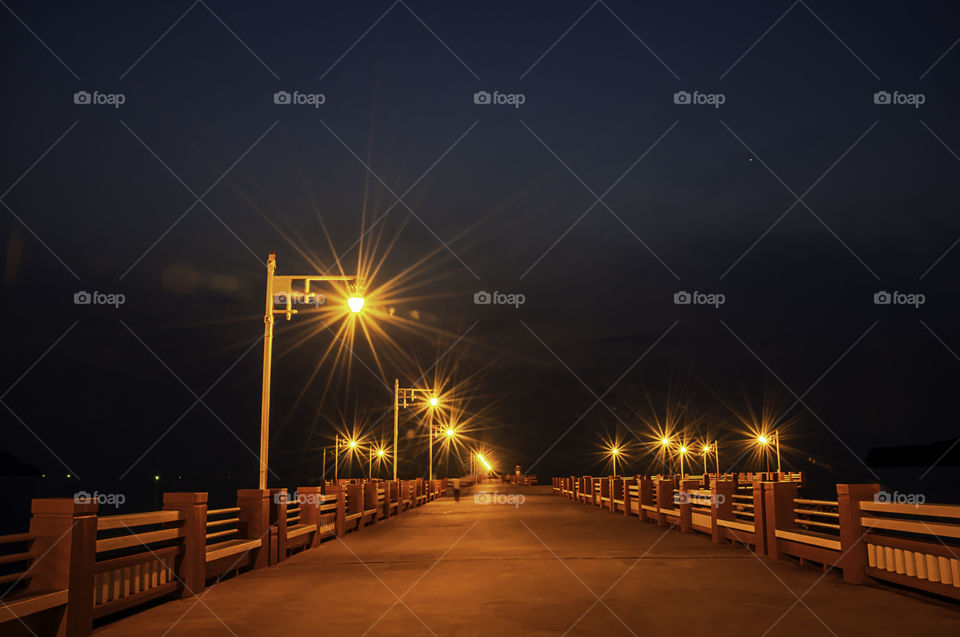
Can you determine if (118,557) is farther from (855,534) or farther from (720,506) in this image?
(720,506)

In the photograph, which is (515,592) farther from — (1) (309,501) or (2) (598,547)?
(1) (309,501)

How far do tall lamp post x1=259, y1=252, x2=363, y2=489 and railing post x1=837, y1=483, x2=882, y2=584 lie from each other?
31.2 feet

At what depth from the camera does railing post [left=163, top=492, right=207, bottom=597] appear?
1053cm

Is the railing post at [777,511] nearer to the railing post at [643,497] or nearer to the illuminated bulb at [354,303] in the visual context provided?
the illuminated bulb at [354,303]

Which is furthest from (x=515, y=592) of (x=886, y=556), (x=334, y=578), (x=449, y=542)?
(x=449, y=542)

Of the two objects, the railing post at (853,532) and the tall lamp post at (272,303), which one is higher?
the tall lamp post at (272,303)

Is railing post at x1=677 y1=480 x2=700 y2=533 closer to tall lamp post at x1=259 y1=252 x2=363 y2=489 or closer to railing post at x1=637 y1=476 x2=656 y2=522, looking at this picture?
railing post at x1=637 y1=476 x2=656 y2=522

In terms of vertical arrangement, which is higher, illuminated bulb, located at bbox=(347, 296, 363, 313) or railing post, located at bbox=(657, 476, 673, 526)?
illuminated bulb, located at bbox=(347, 296, 363, 313)

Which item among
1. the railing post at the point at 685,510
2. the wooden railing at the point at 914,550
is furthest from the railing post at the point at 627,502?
the wooden railing at the point at 914,550

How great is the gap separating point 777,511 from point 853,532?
9.58 feet

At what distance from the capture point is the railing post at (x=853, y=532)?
10992 mm

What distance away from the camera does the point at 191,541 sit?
10641 mm

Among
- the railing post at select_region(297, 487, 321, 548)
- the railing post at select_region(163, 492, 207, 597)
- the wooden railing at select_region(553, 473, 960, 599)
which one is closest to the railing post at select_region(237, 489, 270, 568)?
the railing post at select_region(163, 492, 207, 597)

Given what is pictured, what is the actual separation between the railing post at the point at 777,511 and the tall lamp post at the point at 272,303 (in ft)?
30.1
